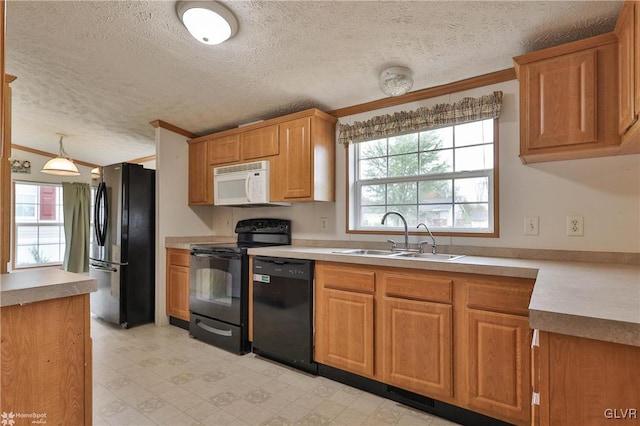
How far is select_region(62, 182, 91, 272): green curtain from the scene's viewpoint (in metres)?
5.64

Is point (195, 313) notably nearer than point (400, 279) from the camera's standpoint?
No

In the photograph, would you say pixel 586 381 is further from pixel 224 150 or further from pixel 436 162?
pixel 224 150

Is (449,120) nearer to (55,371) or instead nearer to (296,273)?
(296,273)

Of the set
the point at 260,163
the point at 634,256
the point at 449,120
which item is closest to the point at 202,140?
the point at 260,163

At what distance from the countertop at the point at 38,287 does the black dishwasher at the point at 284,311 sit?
4.45 feet

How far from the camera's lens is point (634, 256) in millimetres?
1783

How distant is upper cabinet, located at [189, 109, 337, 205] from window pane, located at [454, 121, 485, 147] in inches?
43.1

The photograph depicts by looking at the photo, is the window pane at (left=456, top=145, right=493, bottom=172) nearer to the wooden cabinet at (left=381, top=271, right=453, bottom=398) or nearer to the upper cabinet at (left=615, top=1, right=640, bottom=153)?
the upper cabinet at (left=615, top=1, right=640, bottom=153)

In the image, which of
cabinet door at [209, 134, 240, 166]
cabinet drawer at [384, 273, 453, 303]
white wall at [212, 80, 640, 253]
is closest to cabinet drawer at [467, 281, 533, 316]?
cabinet drawer at [384, 273, 453, 303]

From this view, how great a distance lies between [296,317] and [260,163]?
1.50 meters

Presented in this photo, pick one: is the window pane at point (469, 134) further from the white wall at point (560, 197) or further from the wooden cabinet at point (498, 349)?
the wooden cabinet at point (498, 349)

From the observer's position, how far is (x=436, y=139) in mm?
2553

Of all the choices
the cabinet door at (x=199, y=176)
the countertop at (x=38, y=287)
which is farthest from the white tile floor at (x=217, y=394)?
the cabinet door at (x=199, y=176)

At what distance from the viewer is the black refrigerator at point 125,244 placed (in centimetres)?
342
